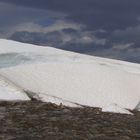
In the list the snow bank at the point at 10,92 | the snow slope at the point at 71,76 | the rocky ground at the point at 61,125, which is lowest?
the rocky ground at the point at 61,125

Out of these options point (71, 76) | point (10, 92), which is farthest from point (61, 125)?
point (71, 76)

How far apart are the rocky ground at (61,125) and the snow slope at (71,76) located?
4244 mm

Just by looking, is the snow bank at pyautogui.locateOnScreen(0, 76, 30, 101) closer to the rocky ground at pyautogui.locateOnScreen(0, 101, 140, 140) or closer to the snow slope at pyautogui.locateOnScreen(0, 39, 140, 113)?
the snow slope at pyautogui.locateOnScreen(0, 39, 140, 113)

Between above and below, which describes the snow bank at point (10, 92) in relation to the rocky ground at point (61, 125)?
above

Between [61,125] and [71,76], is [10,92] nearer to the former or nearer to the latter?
[71,76]

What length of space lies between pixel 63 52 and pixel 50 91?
4.12 metres

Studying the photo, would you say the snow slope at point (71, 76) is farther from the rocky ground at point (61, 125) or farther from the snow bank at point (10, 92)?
the rocky ground at point (61, 125)

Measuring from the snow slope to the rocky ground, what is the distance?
4.24 meters

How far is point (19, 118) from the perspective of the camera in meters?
10.7

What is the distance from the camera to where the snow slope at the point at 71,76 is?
1700 centimetres

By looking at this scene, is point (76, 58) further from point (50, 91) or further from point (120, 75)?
point (50, 91)

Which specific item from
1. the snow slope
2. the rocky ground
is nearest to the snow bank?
the snow slope

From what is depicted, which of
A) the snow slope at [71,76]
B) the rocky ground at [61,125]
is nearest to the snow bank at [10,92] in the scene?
the snow slope at [71,76]

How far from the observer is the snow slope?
55.8ft
